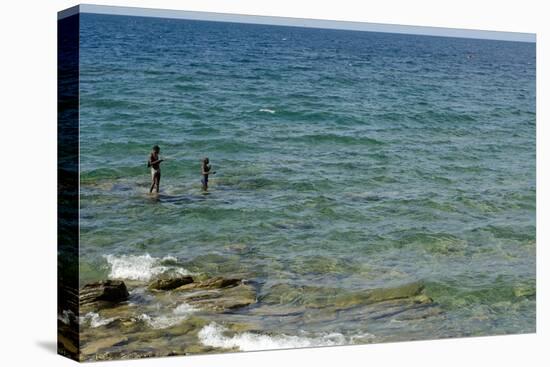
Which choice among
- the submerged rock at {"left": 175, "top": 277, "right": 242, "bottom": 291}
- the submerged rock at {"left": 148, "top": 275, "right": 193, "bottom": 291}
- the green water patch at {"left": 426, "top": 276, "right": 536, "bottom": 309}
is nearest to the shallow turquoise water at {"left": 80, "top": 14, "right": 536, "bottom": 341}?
the green water patch at {"left": 426, "top": 276, "right": 536, "bottom": 309}

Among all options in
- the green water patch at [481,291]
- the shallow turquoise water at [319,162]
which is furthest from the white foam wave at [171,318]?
the green water patch at [481,291]

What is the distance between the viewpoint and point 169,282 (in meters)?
18.6

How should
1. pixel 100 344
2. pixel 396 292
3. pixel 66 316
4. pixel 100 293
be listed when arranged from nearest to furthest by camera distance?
pixel 100 344, pixel 100 293, pixel 66 316, pixel 396 292

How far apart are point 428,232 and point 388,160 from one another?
156 cm

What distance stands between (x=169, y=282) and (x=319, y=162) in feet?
12.3

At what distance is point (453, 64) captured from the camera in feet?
72.8

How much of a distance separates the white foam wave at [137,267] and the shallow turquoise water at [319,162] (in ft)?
0.12

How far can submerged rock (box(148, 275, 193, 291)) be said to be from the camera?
18.5 metres

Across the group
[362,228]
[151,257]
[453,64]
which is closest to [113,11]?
[151,257]

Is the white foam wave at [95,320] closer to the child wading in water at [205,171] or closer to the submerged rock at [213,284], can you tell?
the submerged rock at [213,284]

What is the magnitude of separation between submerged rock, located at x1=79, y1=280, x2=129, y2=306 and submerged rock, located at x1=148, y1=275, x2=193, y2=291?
0.66 meters

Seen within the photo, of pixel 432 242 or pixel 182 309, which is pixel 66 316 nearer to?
pixel 182 309

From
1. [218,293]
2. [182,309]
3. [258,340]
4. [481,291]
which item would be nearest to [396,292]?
[481,291]

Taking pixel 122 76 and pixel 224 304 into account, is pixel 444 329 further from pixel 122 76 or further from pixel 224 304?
pixel 122 76
